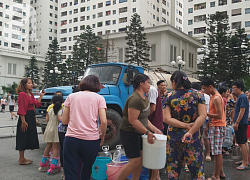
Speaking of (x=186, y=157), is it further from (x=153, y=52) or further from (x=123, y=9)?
(x=123, y=9)

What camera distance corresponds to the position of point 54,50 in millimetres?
55625

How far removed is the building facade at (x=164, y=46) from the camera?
36875 millimetres

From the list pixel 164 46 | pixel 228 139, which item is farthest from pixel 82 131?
pixel 164 46

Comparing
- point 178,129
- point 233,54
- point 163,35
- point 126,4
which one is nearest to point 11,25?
point 126,4

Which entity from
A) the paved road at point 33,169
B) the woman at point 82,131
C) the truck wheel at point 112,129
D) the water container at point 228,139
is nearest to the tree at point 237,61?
the water container at point 228,139

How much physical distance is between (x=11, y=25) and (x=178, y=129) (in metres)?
85.5

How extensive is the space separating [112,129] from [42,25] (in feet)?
290

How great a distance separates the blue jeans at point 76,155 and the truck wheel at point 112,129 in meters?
3.70

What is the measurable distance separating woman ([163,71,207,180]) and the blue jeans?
3.54ft

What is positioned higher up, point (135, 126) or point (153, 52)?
point (153, 52)

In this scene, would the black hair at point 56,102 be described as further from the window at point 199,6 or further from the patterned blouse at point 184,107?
the window at point 199,6

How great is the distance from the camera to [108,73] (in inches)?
314

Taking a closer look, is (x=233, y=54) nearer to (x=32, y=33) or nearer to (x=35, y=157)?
(x=35, y=157)

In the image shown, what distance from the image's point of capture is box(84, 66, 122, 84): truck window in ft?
25.7
